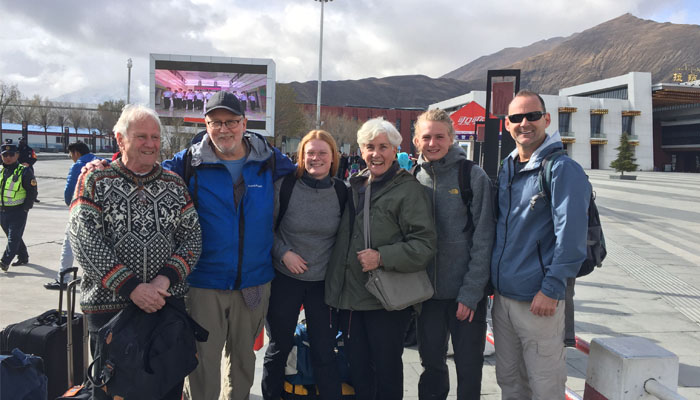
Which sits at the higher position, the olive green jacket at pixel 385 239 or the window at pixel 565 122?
the window at pixel 565 122

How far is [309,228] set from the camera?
3.00m

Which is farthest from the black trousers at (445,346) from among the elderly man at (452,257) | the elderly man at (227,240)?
the elderly man at (227,240)

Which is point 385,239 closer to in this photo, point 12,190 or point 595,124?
point 12,190

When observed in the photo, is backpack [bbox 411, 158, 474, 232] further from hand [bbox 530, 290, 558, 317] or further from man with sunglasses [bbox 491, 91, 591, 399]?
hand [bbox 530, 290, 558, 317]

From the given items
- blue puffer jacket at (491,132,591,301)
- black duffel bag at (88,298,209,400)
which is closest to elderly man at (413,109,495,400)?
blue puffer jacket at (491,132,591,301)

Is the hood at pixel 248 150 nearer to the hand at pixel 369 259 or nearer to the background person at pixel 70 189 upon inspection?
the hand at pixel 369 259

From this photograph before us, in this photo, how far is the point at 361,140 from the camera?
308 cm

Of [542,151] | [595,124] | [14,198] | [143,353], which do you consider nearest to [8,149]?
[14,198]

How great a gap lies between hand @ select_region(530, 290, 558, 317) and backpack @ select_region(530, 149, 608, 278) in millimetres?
219

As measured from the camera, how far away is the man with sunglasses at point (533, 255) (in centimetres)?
246

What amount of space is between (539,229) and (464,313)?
697 mm

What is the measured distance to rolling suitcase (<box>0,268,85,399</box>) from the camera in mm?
2926

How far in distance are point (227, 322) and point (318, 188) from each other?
3.47 feet

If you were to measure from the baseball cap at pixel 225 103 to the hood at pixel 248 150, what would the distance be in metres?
0.21
